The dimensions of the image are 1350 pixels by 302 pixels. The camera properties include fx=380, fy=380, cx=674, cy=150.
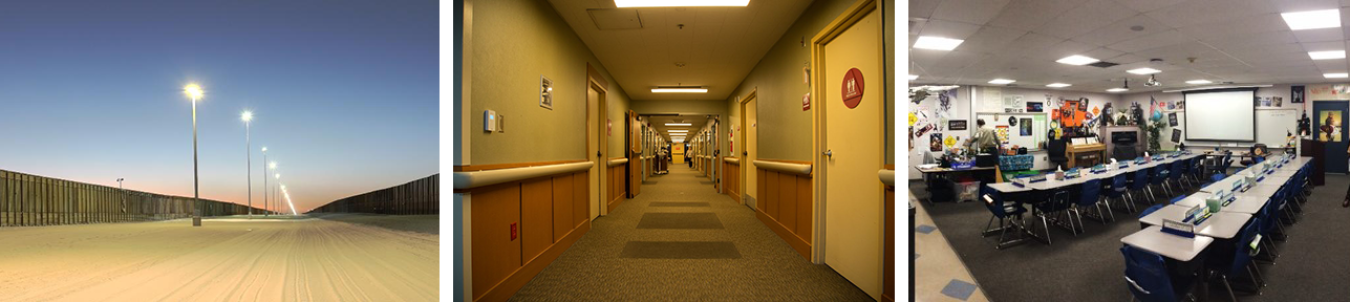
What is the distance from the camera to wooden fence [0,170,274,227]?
5.18 meters

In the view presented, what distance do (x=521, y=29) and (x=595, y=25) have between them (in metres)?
1.11

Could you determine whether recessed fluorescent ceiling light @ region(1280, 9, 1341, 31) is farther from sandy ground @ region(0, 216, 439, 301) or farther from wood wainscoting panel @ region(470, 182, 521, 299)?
wood wainscoting panel @ region(470, 182, 521, 299)

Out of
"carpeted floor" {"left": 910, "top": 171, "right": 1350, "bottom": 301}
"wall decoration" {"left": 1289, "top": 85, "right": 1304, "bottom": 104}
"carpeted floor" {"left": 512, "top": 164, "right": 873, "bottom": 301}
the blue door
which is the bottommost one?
"carpeted floor" {"left": 512, "top": 164, "right": 873, "bottom": 301}

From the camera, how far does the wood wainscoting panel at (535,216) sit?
2.56m

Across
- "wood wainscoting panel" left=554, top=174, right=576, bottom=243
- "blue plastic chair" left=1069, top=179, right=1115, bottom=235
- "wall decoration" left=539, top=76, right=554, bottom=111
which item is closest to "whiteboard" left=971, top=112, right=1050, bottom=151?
"blue plastic chair" left=1069, top=179, right=1115, bottom=235

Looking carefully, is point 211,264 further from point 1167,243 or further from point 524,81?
point 1167,243

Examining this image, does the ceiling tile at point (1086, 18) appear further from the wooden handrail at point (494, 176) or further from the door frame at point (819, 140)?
the wooden handrail at point (494, 176)

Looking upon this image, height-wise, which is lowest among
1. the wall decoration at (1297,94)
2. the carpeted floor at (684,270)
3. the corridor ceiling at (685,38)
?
the carpeted floor at (684,270)

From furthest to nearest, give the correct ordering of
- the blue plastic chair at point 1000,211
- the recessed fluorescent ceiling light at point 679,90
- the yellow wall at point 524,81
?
the recessed fluorescent ceiling light at point 679,90 → the yellow wall at point 524,81 → the blue plastic chair at point 1000,211

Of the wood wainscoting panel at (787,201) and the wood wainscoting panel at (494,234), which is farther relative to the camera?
the wood wainscoting panel at (787,201)

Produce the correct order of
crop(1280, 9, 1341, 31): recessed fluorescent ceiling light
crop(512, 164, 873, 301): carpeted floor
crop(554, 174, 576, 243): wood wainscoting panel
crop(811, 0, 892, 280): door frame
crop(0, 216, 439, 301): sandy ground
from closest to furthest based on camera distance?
crop(1280, 9, 1341, 31): recessed fluorescent ceiling light → crop(512, 164, 873, 301): carpeted floor → crop(811, 0, 892, 280): door frame → crop(554, 174, 576, 243): wood wainscoting panel → crop(0, 216, 439, 301): sandy ground

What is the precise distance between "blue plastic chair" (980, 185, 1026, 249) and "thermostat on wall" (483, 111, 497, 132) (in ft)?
6.74

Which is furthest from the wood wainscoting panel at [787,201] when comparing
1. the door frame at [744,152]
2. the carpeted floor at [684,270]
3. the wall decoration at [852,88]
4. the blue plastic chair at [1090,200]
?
the blue plastic chair at [1090,200]

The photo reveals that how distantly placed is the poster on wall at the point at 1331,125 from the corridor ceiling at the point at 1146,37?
3.2 inches
